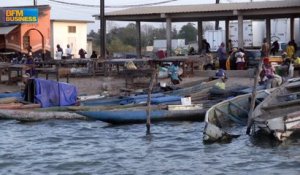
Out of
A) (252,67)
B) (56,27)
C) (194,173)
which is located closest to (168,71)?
(252,67)

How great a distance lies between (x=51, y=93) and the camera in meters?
25.2

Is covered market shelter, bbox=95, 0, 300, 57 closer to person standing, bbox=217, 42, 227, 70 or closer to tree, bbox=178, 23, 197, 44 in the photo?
person standing, bbox=217, 42, 227, 70

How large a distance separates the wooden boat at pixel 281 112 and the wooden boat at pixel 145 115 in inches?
135

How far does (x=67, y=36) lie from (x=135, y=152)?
38.6 m

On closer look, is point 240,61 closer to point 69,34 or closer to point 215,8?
point 215,8

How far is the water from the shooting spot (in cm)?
1602

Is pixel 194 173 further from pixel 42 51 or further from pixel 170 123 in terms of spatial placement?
pixel 42 51

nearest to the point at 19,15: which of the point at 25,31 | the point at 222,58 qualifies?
the point at 25,31

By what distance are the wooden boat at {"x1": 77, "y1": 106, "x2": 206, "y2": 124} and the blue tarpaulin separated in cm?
361

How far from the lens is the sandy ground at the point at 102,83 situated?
96.2 feet

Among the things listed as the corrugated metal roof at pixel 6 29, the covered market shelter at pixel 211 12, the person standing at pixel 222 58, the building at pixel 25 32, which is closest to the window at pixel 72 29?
the building at pixel 25 32

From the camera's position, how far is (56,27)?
54.6 m

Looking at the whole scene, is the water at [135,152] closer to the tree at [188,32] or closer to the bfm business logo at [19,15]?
the bfm business logo at [19,15]

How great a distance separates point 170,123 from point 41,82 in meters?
5.76
